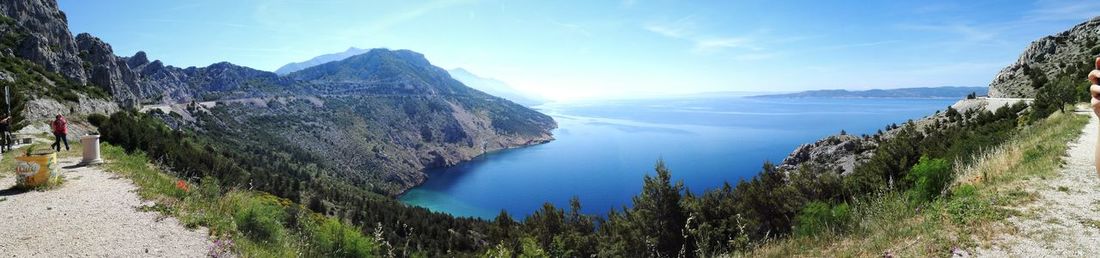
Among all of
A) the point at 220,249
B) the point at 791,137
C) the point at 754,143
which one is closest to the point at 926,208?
the point at 220,249

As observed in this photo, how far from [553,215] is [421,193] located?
336 feet

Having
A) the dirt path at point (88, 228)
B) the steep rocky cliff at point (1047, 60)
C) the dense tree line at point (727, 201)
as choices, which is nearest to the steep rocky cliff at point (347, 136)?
the dense tree line at point (727, 201)

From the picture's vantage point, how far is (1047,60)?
52.8 m

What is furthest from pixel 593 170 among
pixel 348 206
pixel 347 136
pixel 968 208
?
pixel 968 208

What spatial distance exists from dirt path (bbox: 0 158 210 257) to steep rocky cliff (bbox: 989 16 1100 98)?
6013cm

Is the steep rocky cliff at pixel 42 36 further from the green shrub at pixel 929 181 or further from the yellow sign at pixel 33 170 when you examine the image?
the green shrub at pixel 929 181

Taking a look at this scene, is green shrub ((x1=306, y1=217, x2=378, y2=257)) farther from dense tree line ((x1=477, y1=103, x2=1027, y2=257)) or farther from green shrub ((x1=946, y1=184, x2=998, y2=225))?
green shrub ((x1=946, y1=184, x2=998, y2=225))

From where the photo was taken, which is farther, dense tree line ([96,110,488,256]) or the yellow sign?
dense tree line ([96,110,488,256])

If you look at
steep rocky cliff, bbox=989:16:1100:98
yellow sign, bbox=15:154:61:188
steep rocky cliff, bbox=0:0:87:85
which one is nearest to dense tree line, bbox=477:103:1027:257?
yellow sign, bbox=15:154:61:188

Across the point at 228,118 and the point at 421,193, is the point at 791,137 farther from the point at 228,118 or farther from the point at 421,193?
the point at 228,118

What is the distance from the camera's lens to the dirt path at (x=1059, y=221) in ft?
17.8

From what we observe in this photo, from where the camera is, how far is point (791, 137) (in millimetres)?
167875

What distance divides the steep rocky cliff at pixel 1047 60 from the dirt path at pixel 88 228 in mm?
60126

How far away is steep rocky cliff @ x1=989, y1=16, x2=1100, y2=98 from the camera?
46.3 metres
